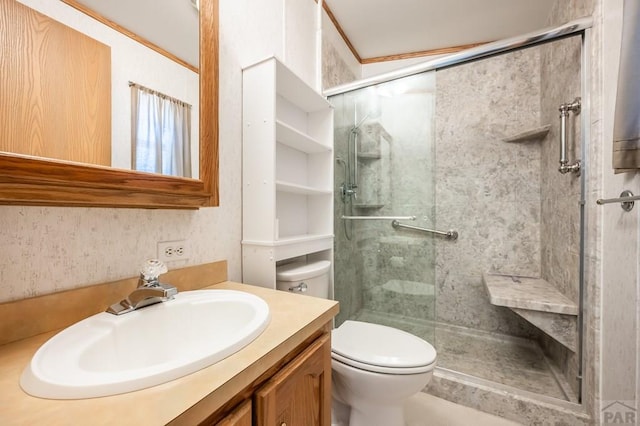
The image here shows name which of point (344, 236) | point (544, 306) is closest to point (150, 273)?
point (344, 236)

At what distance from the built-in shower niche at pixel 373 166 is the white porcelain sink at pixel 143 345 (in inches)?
50.5

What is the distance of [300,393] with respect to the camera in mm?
642

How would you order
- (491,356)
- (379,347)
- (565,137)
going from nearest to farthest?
(379,347) < (565,137) < (491,356)

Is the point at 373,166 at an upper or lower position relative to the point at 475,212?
upper

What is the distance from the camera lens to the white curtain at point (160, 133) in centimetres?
76

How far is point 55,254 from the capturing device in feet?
2.13

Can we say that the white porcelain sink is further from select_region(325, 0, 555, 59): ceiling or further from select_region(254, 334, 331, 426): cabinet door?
select_region(325, 0, 555, 59): ceiling

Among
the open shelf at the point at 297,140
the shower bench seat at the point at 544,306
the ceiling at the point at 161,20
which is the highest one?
the ceiling at the point at 161,20

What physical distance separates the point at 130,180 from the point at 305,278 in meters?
0.85

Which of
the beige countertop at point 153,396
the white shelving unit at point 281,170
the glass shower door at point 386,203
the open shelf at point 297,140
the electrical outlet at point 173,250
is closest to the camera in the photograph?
the beige countertop at point 153,396

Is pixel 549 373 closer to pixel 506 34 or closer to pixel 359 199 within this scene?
pixel 359 199

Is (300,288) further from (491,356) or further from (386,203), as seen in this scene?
(491,356)

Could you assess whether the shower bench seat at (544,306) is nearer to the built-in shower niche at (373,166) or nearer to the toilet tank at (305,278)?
the built-in shower niche at (373,166)

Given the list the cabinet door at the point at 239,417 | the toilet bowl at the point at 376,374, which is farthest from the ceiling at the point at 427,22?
the cabinet door at the point at 239,417
